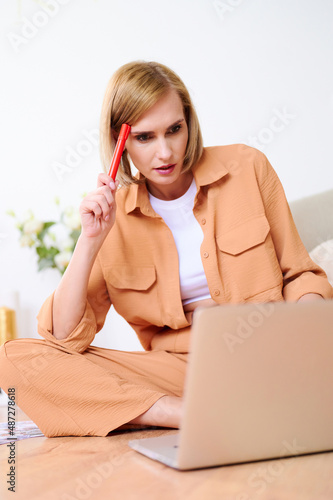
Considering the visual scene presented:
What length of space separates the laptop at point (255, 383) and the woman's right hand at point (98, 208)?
0.70m

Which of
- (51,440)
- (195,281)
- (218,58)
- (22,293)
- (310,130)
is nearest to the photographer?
(51,440)

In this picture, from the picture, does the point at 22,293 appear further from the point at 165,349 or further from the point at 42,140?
the point at 165,349

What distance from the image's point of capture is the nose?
139 centimetres

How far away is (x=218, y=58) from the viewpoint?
233 cm

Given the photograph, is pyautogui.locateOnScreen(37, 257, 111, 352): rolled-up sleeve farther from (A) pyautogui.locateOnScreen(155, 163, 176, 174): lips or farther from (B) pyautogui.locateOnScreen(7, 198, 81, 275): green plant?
(B) pyautogui.locateOnScreen(7, 198, 81, 275): green plant

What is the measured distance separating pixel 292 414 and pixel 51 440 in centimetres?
65

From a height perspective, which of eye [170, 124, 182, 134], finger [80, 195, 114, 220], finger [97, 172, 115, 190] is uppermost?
eye [170, 124, 182, 134]

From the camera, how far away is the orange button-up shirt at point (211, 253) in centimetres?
146

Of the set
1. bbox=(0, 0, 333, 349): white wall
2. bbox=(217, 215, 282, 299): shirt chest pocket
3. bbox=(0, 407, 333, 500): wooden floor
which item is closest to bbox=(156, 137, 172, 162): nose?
bbox=(217, 215, 282, 299): shirt chest pocket

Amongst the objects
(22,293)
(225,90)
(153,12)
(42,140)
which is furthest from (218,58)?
(22,293)

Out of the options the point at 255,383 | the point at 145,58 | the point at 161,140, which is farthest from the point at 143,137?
the point at 145,58

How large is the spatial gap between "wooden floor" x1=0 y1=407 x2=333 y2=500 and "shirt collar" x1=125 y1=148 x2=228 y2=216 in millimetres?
720

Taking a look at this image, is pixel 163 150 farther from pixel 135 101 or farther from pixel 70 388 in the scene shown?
pixel 70 388

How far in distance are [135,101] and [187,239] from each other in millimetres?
366
